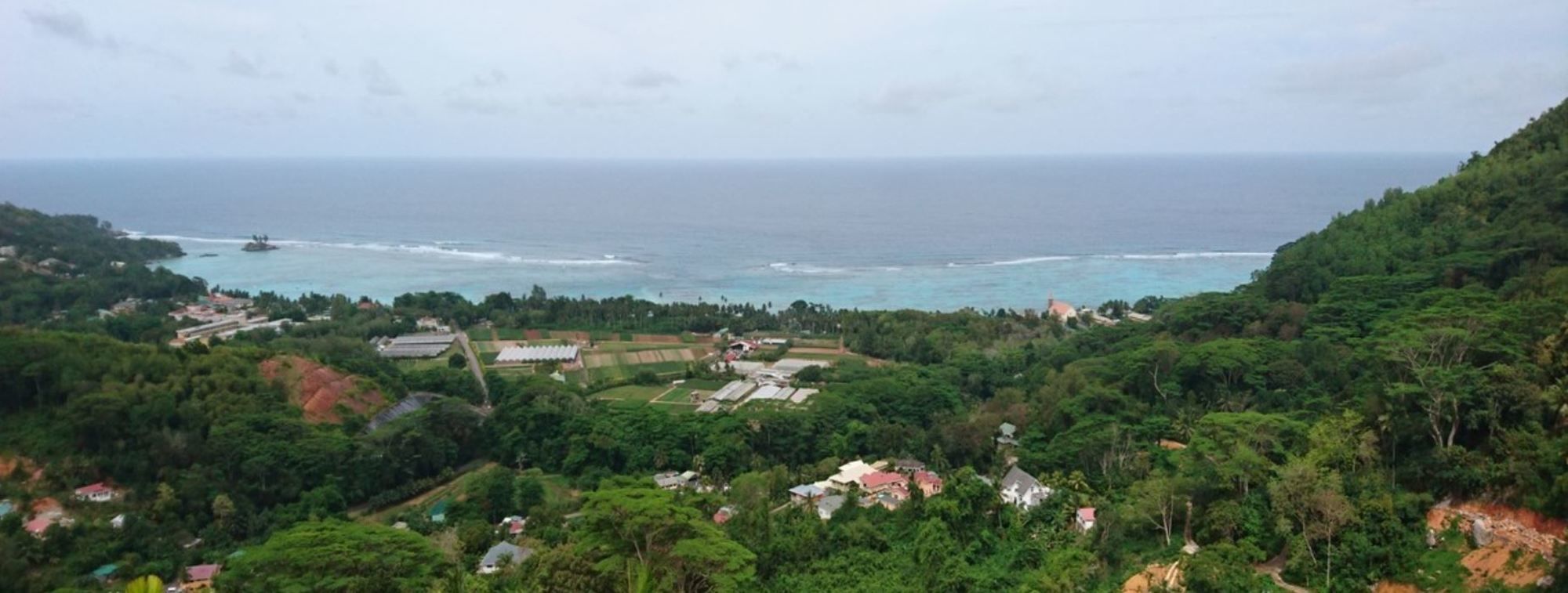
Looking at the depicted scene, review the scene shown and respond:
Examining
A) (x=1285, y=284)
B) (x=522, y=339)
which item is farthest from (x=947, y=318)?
(x=522, y=339)

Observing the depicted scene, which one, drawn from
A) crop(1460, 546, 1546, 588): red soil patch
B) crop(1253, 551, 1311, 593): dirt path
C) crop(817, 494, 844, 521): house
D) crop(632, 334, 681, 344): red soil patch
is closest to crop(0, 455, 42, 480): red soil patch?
crop(817, 494, 844, 521): house

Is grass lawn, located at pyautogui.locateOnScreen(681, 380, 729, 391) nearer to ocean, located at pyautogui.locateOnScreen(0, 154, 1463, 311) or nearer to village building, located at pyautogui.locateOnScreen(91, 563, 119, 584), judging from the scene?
ocean, located at pyautogui.locateOnScreen(0, 154, 1463, 311)

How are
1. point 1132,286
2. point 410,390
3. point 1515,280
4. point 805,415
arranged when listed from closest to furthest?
Answer: point 1515,280
point 805,415
point 410,390
point 1132,286

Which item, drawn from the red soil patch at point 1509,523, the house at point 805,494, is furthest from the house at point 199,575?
the red soil patch at point 1509,523

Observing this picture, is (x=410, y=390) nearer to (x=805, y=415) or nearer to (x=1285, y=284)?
(x=805, y=415)

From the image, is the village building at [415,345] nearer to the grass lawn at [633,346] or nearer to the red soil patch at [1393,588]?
the grass lawn at [633,346]

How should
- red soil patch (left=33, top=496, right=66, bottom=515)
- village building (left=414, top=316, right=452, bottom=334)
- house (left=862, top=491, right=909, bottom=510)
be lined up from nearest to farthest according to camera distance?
1. house (left=862, top=491, right=909, bottom=510)
2. red soil patch (left=33, top=496, right=66, bottom=515)
3. village building (left=414, top=316, right=452, bottom=334)
